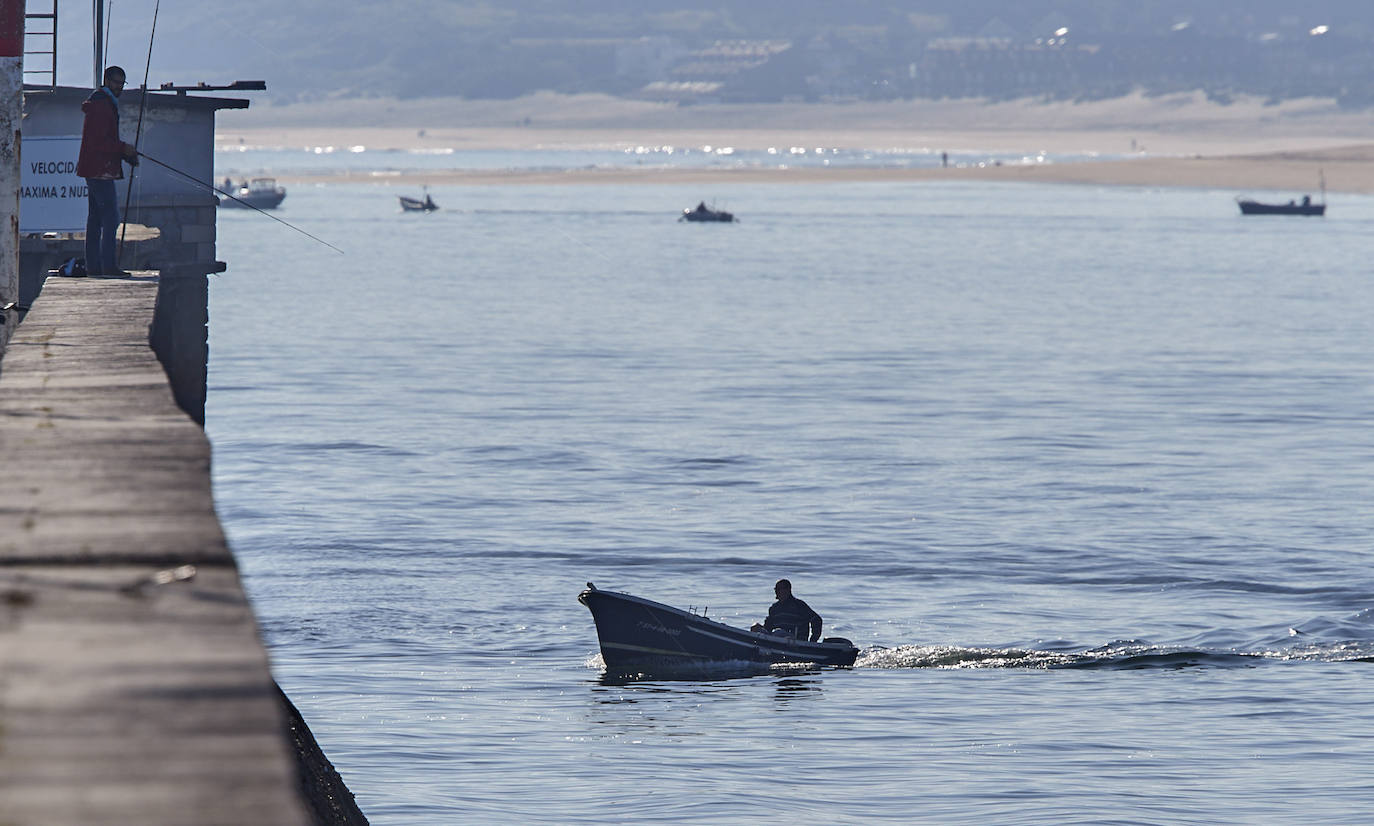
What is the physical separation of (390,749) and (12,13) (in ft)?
34.6

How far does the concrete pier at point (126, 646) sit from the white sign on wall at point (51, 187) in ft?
46.2

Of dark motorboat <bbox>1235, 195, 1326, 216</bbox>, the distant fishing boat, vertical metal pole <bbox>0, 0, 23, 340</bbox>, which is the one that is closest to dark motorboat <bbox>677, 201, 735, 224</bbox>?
the distant fishing boat

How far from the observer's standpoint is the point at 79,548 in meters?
6.18

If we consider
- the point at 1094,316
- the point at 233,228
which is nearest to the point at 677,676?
the point at 1094,316

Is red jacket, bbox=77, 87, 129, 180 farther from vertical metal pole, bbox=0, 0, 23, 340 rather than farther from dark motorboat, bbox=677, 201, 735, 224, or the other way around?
dark motorboat, bbox=677, 201, 735, 224

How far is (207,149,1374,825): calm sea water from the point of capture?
2208 cm

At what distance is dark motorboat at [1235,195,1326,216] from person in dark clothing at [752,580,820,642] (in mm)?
141849

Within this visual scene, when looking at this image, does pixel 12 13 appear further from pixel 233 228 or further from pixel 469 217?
pixel 233 228

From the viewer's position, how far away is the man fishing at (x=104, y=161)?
17.9m

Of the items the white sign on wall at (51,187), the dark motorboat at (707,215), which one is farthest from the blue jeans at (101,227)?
the dark motorboat at (707,215)

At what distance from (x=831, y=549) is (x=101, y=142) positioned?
19.6 m

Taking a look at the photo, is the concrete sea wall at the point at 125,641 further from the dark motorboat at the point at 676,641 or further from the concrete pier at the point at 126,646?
the dark motorboat at the point at 676,641

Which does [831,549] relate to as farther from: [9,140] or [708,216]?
[708,216]

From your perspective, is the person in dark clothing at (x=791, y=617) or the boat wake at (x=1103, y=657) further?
the boat wake at (x=1103, y=657)
